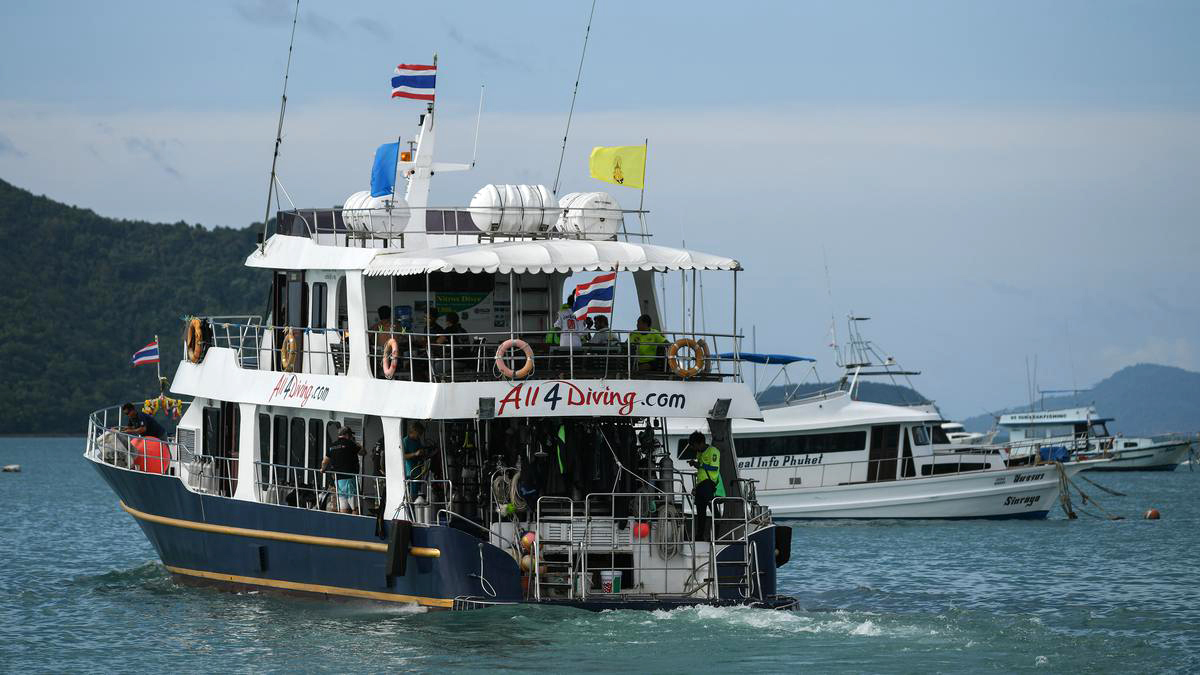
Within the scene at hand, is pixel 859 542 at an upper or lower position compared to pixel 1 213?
lower

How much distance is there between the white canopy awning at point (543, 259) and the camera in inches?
839

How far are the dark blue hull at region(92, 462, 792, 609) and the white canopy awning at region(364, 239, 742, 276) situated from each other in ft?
10.7

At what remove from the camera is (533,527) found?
20922 millimetres

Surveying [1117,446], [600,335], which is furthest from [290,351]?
[1117,446]

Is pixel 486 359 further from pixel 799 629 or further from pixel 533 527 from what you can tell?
pixel 799 629

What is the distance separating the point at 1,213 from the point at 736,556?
142314mm

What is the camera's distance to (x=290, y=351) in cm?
2388

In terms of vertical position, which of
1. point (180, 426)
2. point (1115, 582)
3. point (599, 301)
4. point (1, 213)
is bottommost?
point (1115, 582)

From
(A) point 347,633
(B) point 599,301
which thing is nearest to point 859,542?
(B) point 599,301

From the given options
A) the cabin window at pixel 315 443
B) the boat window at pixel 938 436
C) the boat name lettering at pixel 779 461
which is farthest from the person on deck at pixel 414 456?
the boat window at pixel 938 436

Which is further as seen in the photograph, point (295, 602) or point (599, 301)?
point (599, 301)

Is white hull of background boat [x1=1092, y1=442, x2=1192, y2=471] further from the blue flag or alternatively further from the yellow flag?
the blue flag

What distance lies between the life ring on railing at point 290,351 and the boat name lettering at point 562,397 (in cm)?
440

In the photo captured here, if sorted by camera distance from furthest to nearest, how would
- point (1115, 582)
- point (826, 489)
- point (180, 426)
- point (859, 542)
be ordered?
point (826, 489), point (859, 542), point (1115, 582), point (180, 426)
